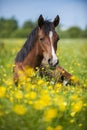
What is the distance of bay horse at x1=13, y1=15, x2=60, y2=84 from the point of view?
6.61 m

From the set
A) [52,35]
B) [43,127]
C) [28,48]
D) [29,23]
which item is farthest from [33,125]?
[29,23]

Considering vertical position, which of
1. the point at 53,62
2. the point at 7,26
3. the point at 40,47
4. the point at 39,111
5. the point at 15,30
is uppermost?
the point at 40,47

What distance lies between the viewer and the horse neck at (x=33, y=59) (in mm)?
7136

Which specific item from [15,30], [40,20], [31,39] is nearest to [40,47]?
[31,39]

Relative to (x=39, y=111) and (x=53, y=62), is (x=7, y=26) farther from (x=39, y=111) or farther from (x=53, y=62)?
(x=39, y=111)

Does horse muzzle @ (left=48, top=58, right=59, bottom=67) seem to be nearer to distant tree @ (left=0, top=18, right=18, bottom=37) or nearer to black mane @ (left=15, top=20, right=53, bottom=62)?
black mane @ (left=15, top=20, right=53, bottom=62)

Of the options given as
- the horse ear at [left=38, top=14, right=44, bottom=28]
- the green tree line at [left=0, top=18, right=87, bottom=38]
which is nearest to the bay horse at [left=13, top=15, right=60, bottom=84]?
the horse ear at [left=38, top=14, right=44, bottom=28]

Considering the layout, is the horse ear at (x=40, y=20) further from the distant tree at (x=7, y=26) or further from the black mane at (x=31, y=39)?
the distant tree at (x=7, y=26)

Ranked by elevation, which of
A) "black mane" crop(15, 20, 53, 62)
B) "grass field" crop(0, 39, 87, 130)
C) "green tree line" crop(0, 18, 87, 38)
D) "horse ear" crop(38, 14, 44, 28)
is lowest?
"green tree line" crop(0, 18, 87, 38)

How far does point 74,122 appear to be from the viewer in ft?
15.8

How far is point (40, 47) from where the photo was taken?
6934 mm

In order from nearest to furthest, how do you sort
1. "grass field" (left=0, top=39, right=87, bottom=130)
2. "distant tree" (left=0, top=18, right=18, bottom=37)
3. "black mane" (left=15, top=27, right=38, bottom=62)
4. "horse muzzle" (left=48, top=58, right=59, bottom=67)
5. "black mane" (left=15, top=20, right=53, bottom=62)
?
"grass field" (left=0, top=39, right=87, bottom=130) < "horse muzzle" (left=48, top=58, right=59, bottom=67) < "black mane" (left=15, top=20, right=53, bottom=62) < "black mane" (left=15, top=27, right=38, bottom=62) < "distant tree" (left=0, top=18, right=18, bottom=37)

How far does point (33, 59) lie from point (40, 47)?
1.22ft

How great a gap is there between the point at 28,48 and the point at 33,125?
10.8 ft
